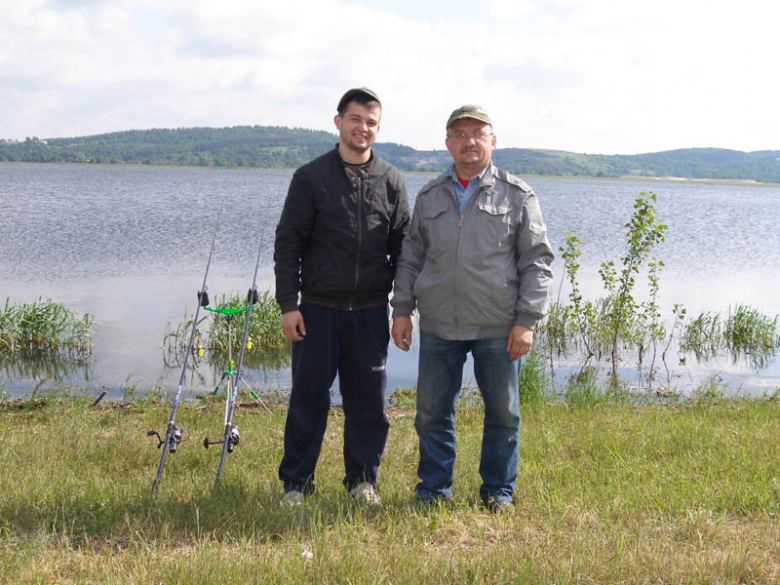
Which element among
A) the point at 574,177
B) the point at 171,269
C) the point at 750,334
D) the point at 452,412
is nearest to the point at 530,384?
the point at 452,412

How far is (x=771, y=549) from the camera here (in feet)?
10.8

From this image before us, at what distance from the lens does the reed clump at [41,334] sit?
10570 mm

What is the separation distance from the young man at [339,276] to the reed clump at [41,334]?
25.1ft

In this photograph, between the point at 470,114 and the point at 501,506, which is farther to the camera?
the point at 501,506

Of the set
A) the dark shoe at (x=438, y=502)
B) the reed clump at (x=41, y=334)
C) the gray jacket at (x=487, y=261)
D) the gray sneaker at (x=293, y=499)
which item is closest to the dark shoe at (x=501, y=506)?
the dark shoe at (x=438, y=502)

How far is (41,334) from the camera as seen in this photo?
10.7 metres

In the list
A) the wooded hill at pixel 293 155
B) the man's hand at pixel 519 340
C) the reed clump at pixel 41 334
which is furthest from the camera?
the wooded hill at pixel 293 155

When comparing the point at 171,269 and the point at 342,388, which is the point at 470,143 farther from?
the point at 171,269

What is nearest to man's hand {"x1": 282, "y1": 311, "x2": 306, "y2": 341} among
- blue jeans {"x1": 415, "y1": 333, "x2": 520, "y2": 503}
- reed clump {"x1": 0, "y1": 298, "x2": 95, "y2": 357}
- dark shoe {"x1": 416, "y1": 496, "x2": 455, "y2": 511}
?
blue jeans {"x1": 415, "y1": 333, "x2": 520, "y2": 503}

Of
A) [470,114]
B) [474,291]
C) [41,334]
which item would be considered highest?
[470,114]

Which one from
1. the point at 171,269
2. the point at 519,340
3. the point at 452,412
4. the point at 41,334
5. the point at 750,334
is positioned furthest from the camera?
the point at 171,269

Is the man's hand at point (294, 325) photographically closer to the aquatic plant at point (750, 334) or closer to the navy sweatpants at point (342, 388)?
the navy sweatpants at point (342, 388)

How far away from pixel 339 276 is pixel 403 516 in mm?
1325

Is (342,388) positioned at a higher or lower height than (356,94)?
lower
